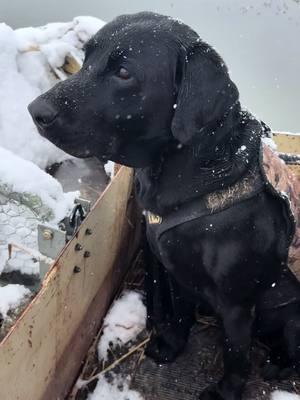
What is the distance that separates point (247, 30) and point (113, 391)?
3.04 metres

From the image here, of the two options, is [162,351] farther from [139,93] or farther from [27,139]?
[27,139]

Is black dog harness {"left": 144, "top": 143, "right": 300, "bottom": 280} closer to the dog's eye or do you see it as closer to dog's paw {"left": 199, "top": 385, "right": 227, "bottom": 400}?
the dog's eye

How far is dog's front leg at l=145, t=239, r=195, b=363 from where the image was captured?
1.65m

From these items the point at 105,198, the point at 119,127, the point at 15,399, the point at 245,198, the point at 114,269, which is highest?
the point at 119,127

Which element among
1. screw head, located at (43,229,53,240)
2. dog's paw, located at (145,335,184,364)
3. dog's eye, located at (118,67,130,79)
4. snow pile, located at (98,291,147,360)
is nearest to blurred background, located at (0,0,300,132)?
snow pile, located at (98,291,147,360)

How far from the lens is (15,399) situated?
1162 mm

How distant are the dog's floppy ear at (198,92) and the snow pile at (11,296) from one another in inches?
31.6

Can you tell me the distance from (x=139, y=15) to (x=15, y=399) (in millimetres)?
853

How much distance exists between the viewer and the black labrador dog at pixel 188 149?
1.06 m

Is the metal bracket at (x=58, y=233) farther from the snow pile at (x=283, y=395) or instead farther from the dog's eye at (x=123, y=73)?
the snow pile at (x=283, y=395)

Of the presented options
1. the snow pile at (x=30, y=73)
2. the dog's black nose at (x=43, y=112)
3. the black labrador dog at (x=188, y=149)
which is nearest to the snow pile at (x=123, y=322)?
the black labrador dog at (x=188, y=149)

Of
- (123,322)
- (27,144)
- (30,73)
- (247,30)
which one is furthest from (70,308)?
(247,30)

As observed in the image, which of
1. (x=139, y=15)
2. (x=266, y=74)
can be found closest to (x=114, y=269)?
(x=139, y=15)

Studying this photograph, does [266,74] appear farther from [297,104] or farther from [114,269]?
[114,269]
